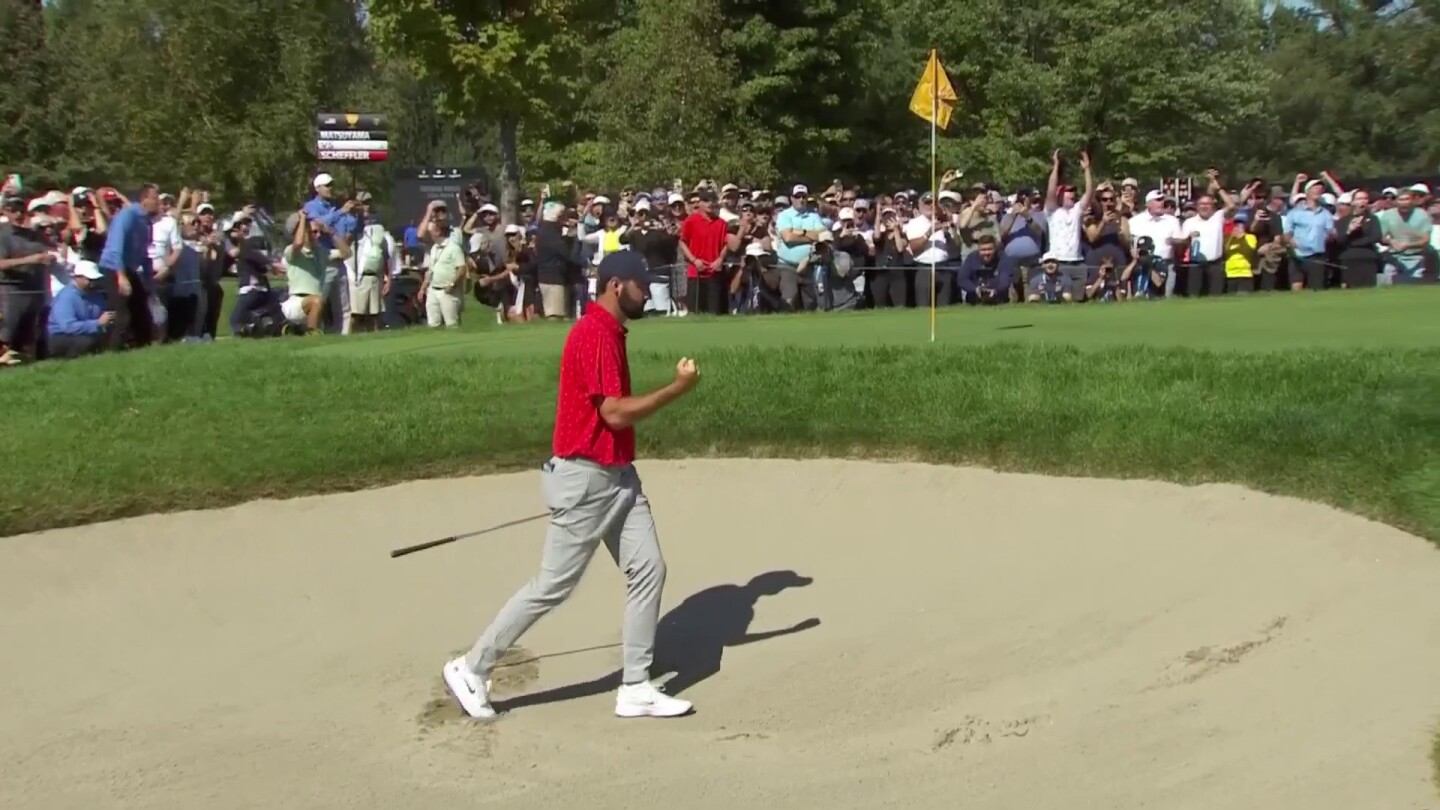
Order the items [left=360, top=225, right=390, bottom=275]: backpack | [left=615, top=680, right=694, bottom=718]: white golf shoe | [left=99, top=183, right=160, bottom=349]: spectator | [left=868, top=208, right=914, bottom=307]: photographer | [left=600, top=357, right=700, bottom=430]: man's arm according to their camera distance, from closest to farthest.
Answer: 1. [left=600, top=357, right=700, bottom=430]: man's arm
2. [left=615, top=680, right=694, bottom=718]: white golf shoe
3. [left=99, top=183, right=160, bottom=349]: spectator
4. [left=360, top=225, right=390, bottom=275]: backpack
5. [left=868, top=208, right=914, bottom=307]: photographer

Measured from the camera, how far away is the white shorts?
19016 mm

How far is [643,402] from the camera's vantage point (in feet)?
21.9

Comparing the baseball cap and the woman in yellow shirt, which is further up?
the baseball cap

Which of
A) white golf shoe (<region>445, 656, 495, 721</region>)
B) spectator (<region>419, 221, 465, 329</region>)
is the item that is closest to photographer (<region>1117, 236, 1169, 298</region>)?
spectator (<region>419, 221, 465, 329</region>)

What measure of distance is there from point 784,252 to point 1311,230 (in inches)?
294

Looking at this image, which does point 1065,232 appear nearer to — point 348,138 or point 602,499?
point 348,138

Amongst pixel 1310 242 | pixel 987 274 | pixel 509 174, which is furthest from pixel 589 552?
pixel 509 174

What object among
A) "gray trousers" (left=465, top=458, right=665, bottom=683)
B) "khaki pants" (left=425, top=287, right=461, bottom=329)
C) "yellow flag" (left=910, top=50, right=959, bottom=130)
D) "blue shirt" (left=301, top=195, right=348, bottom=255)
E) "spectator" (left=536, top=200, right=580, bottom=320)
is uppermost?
"yellow flag" (left=910, top=50, right=959, bottom=130)

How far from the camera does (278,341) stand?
53.1 feet

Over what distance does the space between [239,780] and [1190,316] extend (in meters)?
12.8

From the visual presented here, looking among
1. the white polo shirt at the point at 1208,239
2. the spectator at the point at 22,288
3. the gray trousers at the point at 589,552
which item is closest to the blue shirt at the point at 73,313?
the spectator at the point at 22,288

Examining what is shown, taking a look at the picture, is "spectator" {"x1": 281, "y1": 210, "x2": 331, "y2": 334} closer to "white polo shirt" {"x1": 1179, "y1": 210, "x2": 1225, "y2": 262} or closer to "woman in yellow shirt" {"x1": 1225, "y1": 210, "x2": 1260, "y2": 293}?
"white polo shirt" {"x1": 1179, "y1": 210, "x2": 1225, "y2": 262}

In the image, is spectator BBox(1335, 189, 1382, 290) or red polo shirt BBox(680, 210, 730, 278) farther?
spectator BBox(1335, 189, 1382, 290)

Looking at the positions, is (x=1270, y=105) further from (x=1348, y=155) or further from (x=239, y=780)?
(x=239, y=780)
